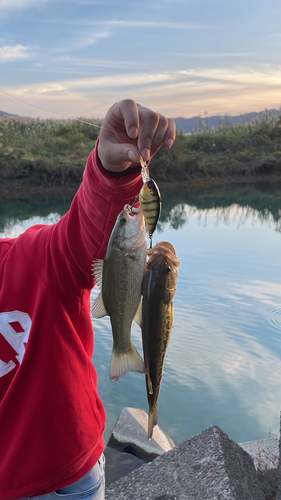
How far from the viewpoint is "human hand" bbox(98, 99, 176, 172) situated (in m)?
1.14

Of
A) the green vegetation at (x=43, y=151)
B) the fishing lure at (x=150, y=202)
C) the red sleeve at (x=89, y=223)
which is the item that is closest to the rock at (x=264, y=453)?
the red sleeve at (x=89, y=223)

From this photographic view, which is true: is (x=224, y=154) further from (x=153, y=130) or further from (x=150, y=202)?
(x=150, y=202)

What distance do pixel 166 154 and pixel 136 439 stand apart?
Result: 13546 mm

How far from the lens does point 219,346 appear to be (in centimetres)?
538

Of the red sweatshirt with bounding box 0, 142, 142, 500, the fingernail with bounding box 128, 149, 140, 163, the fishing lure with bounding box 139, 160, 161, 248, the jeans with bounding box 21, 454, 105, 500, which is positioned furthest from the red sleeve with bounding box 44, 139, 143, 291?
the jeans with bounding box 21, 454, 105, 500

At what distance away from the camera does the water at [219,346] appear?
167 inches

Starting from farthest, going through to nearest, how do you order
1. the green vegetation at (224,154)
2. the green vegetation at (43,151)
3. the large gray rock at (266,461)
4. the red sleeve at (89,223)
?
the green vegetation at (224,154), the green vegetation at (43,151), the large gray rock at (266,461), the red sleeve at (89,223)

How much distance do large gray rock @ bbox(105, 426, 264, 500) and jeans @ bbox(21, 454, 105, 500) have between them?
869mm

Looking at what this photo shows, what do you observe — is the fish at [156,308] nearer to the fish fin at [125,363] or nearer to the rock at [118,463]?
the fish fin at [125,363]

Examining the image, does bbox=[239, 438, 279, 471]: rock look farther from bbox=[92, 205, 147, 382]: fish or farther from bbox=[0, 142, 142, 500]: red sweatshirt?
bbox=[92, 205, 147, 382]: fish

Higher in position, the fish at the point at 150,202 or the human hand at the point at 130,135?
the human hand at the point at 130,135

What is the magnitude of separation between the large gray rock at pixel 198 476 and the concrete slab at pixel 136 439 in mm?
968

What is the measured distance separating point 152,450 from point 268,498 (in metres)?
0.98

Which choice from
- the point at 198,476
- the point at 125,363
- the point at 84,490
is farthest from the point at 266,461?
the point at 125,363
